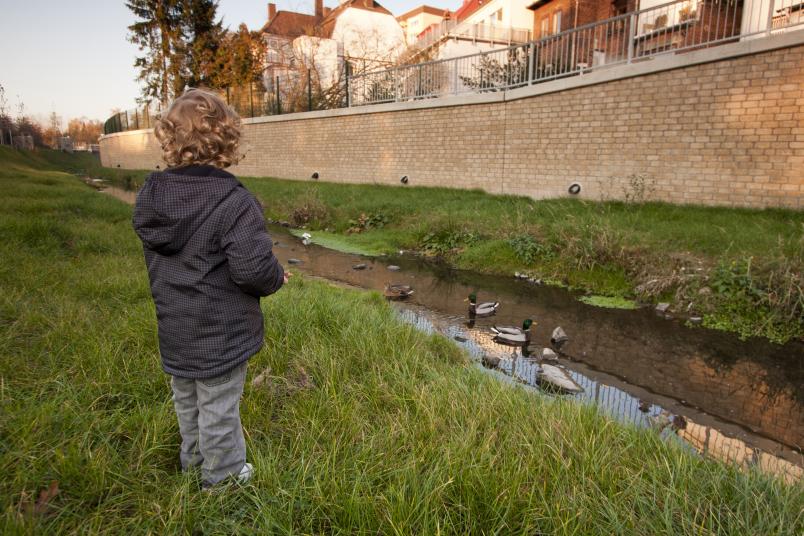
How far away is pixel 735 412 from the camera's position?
397 centimetres

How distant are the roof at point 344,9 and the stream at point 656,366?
34.1 meters

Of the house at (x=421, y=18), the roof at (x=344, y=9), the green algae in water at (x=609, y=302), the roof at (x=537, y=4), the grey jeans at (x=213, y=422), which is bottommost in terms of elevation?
the green algae in water at (x=609, y=302)

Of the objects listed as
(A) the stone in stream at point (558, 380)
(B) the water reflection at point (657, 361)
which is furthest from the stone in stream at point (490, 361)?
(A) the stone in stream at point (558, 380)

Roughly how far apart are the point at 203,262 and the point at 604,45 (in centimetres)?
1231

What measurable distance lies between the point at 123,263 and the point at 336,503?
4995 mm

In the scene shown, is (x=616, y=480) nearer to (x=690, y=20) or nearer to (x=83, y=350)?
(x=83, y=350)

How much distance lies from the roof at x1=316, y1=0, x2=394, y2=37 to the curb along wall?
24.1 meters

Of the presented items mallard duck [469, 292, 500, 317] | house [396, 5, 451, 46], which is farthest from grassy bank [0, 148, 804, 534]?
house [396, 5, 451, 46]

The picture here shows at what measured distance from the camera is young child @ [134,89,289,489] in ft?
6.06

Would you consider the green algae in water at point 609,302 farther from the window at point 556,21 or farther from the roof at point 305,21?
the roof at point 305,21

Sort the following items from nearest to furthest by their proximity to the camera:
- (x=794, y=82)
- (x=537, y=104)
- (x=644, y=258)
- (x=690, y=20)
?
(x=644, y=258) < (x=794, y=82) < (x=690, y=20) < (x=537, y=104)

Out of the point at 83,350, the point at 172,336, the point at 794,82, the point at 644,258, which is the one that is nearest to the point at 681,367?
the point at 644,258

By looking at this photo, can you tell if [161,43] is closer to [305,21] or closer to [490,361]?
[305,21]

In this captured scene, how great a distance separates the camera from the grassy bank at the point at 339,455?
1809 mm
